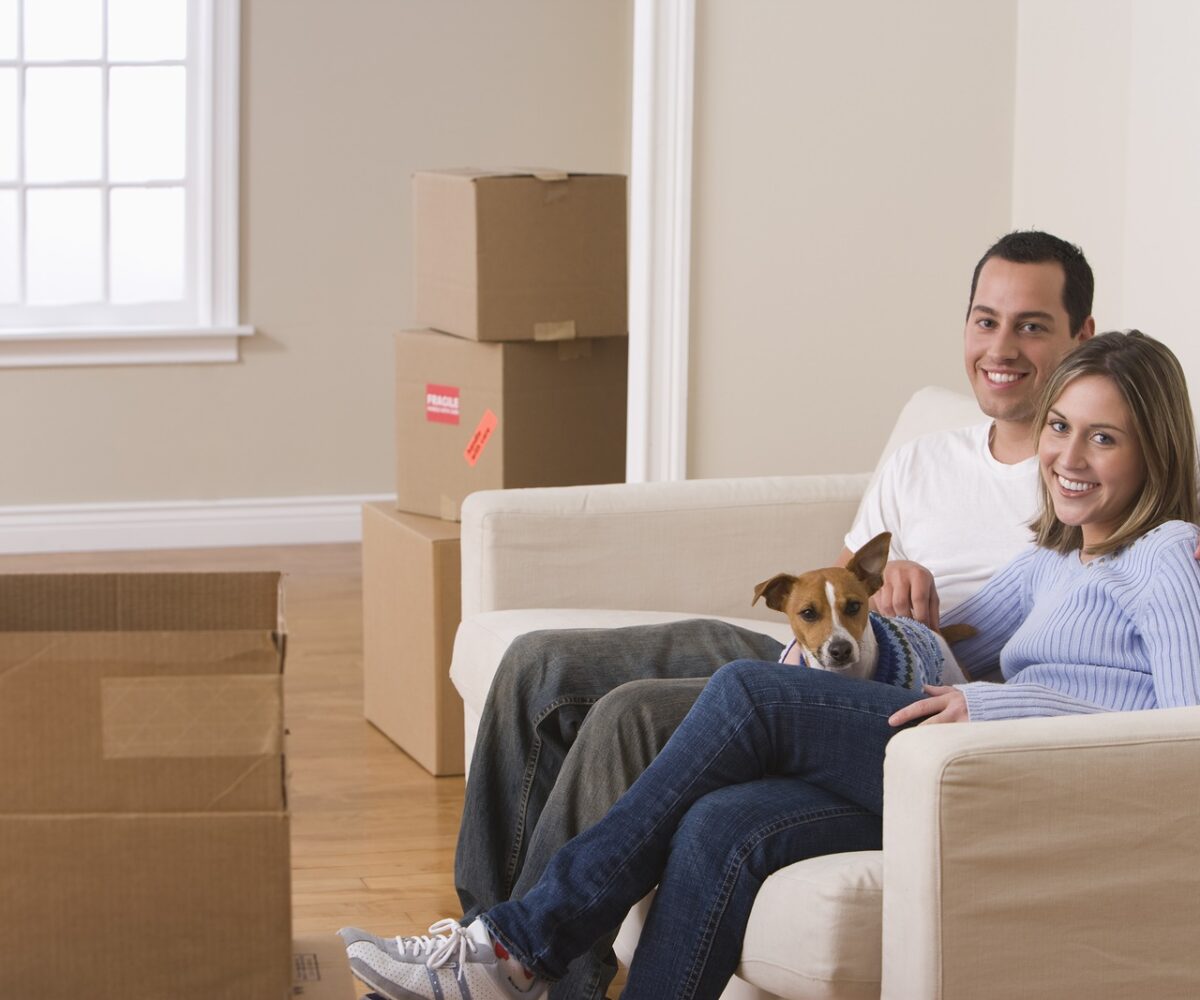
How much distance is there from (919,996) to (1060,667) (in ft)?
1.64

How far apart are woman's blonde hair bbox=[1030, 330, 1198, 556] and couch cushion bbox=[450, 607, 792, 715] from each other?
66 centimetres

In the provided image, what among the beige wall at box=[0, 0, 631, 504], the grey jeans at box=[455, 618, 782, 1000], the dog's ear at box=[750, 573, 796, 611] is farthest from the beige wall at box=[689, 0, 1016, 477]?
the beige wall at box=[0, 0, 631, 504]

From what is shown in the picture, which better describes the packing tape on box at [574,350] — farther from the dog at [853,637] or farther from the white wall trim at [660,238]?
the dog at [853,637]

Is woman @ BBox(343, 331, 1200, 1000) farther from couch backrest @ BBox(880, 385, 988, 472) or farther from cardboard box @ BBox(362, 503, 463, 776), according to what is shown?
cardboard box @ BBox(362, 503, 463, 776)

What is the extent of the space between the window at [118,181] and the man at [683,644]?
3.29 meters

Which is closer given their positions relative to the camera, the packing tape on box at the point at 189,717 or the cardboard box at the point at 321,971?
the packing tape on box at the point at 189,717

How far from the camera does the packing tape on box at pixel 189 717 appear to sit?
39.3 inches

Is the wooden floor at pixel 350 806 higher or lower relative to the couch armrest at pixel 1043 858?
lower

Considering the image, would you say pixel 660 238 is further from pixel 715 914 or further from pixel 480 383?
pixel 715 914

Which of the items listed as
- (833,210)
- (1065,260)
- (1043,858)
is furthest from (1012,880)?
(833,210)

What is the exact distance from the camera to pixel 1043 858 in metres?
1.61

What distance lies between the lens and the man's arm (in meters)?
2.23

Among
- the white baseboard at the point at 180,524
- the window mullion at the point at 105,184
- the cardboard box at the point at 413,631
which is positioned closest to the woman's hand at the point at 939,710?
the cardboard box at the point at 413,631

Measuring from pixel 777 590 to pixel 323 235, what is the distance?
3520 mm
